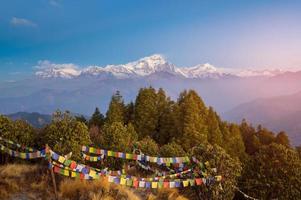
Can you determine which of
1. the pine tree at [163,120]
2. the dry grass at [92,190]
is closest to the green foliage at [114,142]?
the dry grass at [92,190]

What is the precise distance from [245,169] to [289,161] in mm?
3181

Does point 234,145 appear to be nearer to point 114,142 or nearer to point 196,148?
point 114,142

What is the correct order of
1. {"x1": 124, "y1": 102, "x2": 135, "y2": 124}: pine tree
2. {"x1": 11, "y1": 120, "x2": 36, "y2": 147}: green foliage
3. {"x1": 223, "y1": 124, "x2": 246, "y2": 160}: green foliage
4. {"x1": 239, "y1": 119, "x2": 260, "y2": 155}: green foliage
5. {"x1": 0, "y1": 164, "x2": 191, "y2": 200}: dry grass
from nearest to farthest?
{"x1": 0, "y1": 164, "x2": 191, "y2": 200}: dry grass → {"x1": 11, "y1": 120, "x2": 36, "y2": 147}: green foliage → {"x1": 223, "y1": 124, "x2": 246, "y2": 160}: green foliage → {"x1": 124, "y1": 102, "x2": 135, "y2": 124}: pine tree → {"x1": 239, "y1": 119, "x2": 260, "y2": 155}: green foliage

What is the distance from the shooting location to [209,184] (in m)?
13.4

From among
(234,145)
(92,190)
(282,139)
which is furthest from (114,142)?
(282,139)

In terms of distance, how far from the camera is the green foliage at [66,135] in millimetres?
14836

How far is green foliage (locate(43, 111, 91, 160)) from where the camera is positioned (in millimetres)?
14836

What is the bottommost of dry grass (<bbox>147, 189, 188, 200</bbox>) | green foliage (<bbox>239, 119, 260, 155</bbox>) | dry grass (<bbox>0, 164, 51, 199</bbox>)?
green foliage (<bbox>239, 119, 260, 155</bbox>)

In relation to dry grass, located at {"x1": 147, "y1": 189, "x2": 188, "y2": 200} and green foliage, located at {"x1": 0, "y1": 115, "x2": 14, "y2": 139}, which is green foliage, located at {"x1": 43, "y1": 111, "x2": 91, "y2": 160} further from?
dry grass, located at {"x1": 147, "y1": 189, "x2": 188, "y2": 200}

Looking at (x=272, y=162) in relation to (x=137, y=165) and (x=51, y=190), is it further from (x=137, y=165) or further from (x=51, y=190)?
(x=51, y=190)

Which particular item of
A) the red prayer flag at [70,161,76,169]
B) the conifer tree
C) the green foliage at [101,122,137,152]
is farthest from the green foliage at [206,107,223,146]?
the red prayer flag at [70,161,76,169]

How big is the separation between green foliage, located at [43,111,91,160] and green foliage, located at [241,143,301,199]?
11.7 meters

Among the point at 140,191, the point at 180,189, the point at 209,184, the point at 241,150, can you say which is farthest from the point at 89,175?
the point at 241,150

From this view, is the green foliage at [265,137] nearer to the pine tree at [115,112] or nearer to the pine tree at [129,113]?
the pine tree at [129,113]
